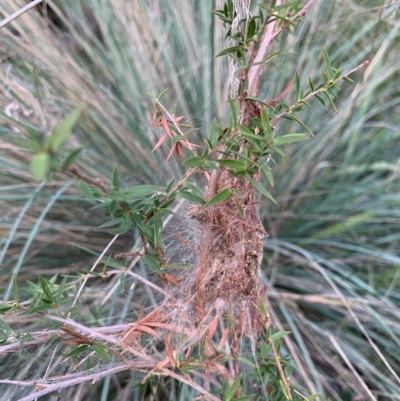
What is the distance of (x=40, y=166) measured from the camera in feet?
0.73

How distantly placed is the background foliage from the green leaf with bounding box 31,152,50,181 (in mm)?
512

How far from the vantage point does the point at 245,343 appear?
560 millimetres

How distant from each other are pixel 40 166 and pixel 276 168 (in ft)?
2.92

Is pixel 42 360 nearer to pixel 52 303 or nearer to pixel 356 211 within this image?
pixel 52 303

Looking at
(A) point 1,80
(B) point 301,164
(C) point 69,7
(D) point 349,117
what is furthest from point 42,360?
(C) point 69,7

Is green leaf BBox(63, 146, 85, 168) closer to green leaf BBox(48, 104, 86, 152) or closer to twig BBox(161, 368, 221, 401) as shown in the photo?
green leaf BBox(48, 104, 86, 152)

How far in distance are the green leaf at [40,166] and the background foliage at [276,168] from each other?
0.51 metres

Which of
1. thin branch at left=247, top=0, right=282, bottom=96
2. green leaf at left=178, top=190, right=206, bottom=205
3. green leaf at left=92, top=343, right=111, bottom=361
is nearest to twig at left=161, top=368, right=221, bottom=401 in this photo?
green leaf at left=92, top=343, right=111, bottom=361

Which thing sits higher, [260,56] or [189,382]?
[260,56]

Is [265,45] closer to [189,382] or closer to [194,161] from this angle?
[194,161]

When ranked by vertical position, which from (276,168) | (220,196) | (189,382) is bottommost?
(189,382)

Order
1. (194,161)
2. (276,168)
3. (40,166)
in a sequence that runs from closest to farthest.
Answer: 1. (40,166)
2. (194,161)
3. (276,168)

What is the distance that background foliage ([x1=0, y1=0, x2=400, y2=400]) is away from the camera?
0.82m

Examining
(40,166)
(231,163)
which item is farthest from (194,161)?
(40,166)
